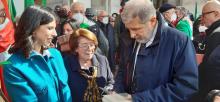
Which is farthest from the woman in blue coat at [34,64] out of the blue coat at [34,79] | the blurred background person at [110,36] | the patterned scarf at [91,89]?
the blurred background person at [110,36]

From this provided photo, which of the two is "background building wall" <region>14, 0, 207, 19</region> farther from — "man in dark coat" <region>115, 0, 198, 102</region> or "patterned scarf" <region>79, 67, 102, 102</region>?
"man in dark coat" <region>115, 0, 198, 102</region>

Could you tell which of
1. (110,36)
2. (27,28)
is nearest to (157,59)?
(27,28)

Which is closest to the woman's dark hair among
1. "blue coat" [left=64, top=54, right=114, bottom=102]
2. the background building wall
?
"blue coat" [left=64, top=54, right=114, bottom=102]

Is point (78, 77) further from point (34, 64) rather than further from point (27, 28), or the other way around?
point (27, 28)

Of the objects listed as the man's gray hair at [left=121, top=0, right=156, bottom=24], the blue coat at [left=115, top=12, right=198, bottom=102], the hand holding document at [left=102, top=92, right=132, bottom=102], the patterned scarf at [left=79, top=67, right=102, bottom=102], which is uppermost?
the man's gray hair at [left=121, top=0, right=156, bottom=24]

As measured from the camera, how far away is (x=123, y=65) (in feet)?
10.9

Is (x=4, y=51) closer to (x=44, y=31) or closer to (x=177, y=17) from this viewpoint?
(x=44, y=31)

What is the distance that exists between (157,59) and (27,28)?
1144mm

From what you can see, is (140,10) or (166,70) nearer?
(140,10)

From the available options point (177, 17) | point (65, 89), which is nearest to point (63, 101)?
point (65, 89)

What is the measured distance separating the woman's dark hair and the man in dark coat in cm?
84

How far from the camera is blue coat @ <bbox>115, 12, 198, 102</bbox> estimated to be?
115 inches

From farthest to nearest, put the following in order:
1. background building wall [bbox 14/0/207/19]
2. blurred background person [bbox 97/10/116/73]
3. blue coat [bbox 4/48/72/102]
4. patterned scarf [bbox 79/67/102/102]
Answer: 1. background building wall [bbox 14/0/207/19]
2. blurred background person [bbox 97/10/116/73]
3. patterned scarf [bbox 79/67/102/102]
4. blue coat [bbox 4/48/72/102]

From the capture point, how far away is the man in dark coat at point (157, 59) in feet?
9.59
